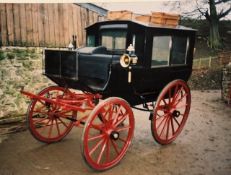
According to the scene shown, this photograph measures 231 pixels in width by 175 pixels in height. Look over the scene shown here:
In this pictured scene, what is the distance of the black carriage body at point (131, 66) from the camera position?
3.64 m

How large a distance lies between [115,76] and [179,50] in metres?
1.68

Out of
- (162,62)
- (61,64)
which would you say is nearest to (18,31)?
(61,64)

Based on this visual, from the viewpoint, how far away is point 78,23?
7004mm

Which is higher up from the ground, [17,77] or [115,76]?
[115,76]

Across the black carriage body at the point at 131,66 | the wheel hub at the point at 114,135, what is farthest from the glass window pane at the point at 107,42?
the wheel hub at the point at 114,135

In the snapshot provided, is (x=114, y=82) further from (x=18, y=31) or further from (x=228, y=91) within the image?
(x=228, y=91)

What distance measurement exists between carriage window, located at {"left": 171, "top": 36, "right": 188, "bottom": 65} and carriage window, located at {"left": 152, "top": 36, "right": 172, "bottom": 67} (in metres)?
0.15

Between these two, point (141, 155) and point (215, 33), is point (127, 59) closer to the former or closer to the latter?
point (141, 155)

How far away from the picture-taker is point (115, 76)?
360 centimetres

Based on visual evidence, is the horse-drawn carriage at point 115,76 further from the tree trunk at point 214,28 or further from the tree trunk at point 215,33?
the tree trunk at point 215,33

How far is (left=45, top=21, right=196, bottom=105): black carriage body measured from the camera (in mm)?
3645

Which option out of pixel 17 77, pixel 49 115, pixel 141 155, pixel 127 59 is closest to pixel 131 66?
pixel 127 59

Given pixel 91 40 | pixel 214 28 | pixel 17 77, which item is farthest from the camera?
pixel 214 28

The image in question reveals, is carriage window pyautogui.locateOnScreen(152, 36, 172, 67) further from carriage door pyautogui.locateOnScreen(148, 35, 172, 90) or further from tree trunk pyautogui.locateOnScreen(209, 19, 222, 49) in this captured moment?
tree trunk pyautogui.locateOnScreen(209, 19, 222, 49)
